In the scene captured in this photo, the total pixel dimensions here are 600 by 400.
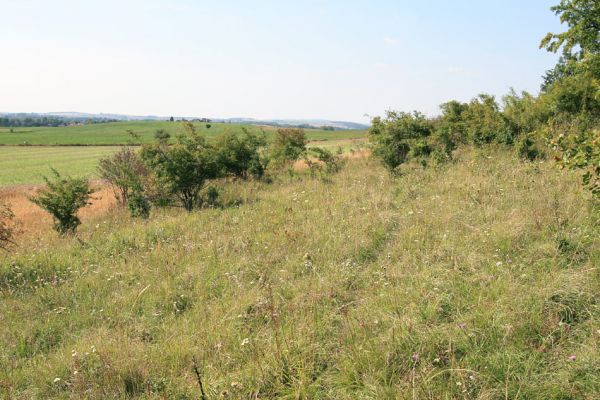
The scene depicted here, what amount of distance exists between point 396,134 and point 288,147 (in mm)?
4840

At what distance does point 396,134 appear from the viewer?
1347 cm

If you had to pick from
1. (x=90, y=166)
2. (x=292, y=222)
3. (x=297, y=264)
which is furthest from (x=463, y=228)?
(x=90, y=166)

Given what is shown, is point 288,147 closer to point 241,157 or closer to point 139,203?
point 241,157

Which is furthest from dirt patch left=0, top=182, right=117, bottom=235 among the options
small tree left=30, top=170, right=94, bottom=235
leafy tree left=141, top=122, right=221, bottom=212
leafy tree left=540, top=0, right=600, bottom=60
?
leafy tree left=540, top=0, right=600, bottom=60

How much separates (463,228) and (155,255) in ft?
15.7

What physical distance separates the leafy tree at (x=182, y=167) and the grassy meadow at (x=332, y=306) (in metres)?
3.40

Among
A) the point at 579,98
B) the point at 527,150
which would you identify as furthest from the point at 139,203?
the point at 579,98

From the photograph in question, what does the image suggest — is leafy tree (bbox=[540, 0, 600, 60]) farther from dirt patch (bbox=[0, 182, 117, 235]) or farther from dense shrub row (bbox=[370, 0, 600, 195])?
dirt patch (bbox=[0, 182, 117, 235])

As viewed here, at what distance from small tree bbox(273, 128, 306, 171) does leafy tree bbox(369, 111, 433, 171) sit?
332cm

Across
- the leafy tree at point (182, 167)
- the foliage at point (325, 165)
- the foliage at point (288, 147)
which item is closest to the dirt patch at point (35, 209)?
the leafy tree at point (182, 167)

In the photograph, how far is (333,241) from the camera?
605 centimetres

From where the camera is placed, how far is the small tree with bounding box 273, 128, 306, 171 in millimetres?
16312

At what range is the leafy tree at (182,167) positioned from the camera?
10945 millimetres

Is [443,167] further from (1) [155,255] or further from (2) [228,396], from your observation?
(2) [228,396]
